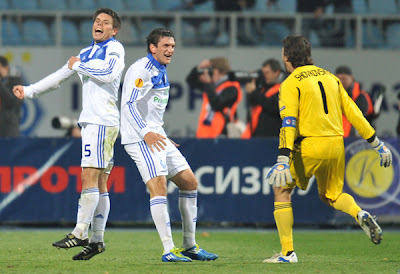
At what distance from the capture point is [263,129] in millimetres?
12125

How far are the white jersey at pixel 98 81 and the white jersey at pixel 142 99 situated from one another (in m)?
0.18

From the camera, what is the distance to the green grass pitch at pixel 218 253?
7094 millimetres

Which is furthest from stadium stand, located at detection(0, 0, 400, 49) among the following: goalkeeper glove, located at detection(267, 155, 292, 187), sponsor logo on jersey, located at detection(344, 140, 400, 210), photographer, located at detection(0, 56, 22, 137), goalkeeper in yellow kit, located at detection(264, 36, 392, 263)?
goalkeeper glove, located at detection(267, 155, 292, 187)

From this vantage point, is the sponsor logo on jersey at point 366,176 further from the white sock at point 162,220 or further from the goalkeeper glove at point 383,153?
the white sock at point 162,220

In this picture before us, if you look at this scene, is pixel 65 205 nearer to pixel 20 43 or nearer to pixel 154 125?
pixel 154 125

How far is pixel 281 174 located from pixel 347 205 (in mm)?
660

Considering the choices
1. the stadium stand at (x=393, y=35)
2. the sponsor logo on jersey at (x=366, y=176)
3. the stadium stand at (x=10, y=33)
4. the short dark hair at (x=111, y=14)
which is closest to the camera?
the short dark hair at (x=111, y=14)

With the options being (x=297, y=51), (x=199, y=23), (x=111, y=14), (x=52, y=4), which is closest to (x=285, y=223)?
(x=297, y=51)

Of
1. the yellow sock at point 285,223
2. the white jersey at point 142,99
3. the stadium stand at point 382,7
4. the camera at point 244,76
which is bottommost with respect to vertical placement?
the yellow sock at point 285,223

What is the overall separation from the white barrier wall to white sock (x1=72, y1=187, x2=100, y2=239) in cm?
855

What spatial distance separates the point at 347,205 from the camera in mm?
7375

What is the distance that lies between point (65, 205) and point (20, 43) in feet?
20.1

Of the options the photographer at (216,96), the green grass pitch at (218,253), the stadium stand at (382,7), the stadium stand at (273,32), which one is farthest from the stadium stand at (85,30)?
the green grass pitch at (218,253)

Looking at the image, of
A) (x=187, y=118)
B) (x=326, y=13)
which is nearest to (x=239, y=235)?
(x=187, y=118)
